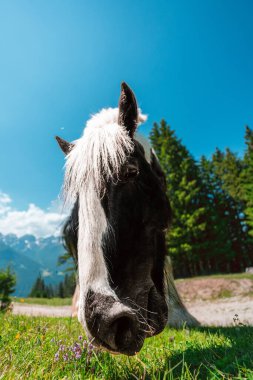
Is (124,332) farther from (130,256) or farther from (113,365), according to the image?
(113,365)

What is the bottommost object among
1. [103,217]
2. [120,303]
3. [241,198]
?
[120,303]

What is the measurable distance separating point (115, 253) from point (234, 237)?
131ft

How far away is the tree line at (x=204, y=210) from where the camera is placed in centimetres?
2886

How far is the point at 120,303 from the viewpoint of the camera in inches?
60.8

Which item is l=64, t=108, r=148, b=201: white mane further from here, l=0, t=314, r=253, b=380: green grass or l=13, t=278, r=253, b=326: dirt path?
l=13, t=278, r=253, b=326: dirt path

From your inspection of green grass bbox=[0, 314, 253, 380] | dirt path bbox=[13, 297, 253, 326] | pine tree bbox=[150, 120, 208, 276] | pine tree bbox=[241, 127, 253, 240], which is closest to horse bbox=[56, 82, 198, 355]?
green grass bbox=[0, 314, 253, 380]

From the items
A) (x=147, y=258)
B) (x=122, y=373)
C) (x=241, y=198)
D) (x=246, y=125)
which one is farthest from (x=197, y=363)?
(x=246, y=125)

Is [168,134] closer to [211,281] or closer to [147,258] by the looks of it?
[211,281]

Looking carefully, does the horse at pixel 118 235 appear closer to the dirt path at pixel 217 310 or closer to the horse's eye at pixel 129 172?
the horse's eye at pixel 129 172

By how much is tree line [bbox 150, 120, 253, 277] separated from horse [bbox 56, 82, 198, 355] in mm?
21620

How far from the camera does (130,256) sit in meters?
1.97

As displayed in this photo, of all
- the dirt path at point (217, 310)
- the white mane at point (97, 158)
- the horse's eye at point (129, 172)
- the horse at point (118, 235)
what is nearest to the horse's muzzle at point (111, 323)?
the horse at point (118, 235)

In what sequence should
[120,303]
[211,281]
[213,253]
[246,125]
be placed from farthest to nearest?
[246,125]
[213,253]
[211,281]
[120,303]

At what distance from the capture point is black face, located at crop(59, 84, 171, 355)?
61.6 inches
